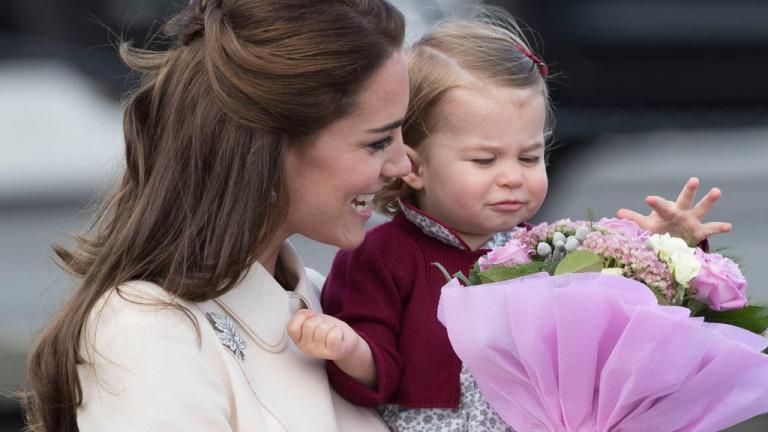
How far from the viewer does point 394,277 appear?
7.48 ft

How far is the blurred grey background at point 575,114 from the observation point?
3928 mm

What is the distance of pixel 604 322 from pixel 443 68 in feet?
2.22

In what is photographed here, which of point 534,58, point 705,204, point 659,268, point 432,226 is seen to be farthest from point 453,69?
point 659,268

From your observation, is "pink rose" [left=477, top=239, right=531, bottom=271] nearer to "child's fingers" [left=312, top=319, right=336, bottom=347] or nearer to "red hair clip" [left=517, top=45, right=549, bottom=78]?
"child's fingers" [left=312, top=319, right=336, bottom=347]

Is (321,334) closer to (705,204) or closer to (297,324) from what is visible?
(297,324)

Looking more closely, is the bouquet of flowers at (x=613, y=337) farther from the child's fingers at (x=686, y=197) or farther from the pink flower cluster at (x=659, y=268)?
the child's fingers at (x=686, y=197)

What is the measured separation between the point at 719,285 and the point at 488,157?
481 mm

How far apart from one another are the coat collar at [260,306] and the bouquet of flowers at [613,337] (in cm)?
26

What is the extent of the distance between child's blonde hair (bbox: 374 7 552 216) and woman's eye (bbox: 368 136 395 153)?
24 centimetres

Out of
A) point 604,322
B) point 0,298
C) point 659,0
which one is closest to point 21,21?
point 0,298

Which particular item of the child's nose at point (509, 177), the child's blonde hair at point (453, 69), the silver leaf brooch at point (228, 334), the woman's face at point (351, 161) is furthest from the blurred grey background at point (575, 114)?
the silver leaf brooch at point (228, 334)

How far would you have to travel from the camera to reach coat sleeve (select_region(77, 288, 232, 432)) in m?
1.83

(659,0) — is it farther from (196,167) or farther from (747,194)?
(196,167)

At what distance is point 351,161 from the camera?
207 cm
